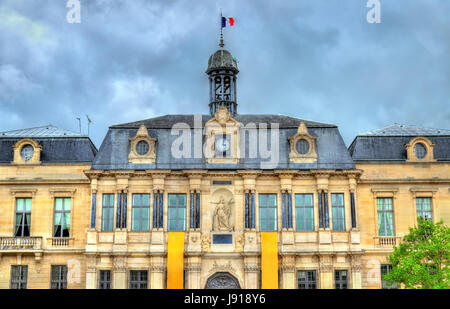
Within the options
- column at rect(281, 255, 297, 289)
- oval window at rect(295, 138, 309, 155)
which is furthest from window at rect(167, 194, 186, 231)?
oval window at rect(295, 138, 309, 155)

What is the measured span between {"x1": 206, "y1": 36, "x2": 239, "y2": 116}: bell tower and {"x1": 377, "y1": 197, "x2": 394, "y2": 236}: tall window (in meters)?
12.8

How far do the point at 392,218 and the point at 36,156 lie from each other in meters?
25.4

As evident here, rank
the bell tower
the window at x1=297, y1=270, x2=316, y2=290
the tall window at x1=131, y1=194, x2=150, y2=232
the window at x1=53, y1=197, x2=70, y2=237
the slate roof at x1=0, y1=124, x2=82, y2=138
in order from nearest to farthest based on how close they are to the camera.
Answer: the window at x1=297, y1=270, x2=316, y2=290
the tall window at x1=131, y1=194, x2=150, y2=232
the window at x1=53, y1=197, x2=70, y2=237
the slate roof at x1=0, y1=124, x2=82, y2=138
the bell tower

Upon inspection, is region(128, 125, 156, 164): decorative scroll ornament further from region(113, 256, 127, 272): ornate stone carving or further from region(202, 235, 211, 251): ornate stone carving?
region(113, 256, 127, 272): ornate stone carving

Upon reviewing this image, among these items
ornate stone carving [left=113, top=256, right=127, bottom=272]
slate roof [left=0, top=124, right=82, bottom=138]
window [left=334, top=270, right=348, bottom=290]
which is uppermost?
slate roof [left=0, top=124, right=82, bottom=138]

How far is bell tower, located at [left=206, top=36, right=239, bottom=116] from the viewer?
4606 cm

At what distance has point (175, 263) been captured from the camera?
127ft

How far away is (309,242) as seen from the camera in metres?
39.9

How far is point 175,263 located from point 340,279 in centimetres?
1089

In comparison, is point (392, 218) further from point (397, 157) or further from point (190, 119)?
point (190, 119)

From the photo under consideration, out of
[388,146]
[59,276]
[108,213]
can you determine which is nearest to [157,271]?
[108,213]

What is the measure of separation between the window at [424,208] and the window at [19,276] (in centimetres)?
2732

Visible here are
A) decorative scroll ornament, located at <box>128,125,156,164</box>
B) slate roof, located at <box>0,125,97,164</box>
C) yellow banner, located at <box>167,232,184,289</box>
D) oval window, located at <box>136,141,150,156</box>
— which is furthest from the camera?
slate roof, located at <box>0,125,97,164</box>
